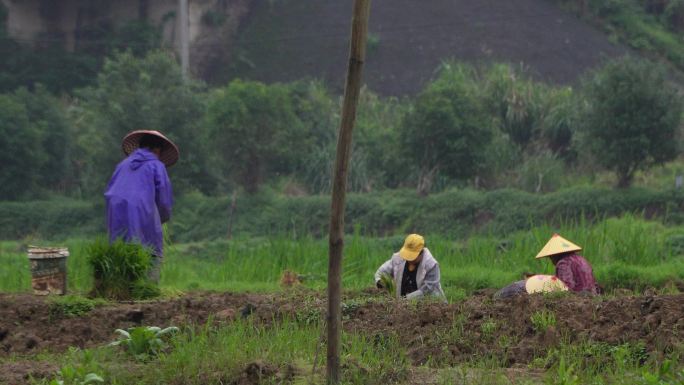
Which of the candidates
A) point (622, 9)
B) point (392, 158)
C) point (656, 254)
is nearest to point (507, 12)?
point (622, 9)

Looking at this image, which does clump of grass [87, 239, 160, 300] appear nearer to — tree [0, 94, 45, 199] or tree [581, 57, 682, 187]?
tree [581, 57, 682, 187]

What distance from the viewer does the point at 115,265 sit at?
8.44m

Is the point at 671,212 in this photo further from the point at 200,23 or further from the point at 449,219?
the point at 200,23

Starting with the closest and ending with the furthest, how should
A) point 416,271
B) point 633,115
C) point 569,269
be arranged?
point 569,269
point 416,271
point 633,115

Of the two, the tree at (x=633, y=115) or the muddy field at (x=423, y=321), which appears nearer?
the muddy field at (x=423, y=321)

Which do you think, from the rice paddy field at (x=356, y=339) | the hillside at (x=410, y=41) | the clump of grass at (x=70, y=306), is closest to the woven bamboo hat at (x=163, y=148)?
the rice paddy field at (x=356, y=339)

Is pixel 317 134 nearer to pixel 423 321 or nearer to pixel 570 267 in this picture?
pixel 570 267

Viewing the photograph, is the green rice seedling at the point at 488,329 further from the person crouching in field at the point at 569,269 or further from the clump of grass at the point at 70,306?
the clump of grass at the point at 70,306

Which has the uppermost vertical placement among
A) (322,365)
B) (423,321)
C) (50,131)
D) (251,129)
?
(322,365)

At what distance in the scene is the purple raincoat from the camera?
29.4 feet

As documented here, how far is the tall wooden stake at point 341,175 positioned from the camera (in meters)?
5.20

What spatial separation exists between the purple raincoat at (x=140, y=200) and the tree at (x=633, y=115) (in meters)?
13.0

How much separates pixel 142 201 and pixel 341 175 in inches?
157

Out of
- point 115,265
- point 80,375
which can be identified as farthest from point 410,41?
point 80,375
